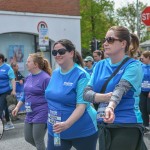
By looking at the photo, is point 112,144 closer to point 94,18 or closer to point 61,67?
point 61,67

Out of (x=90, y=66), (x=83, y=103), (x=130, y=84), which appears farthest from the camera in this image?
(x=90, y=66)

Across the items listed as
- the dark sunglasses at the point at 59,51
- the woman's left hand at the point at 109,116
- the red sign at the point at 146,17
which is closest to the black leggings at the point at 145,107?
the red sign at the point at 146,17

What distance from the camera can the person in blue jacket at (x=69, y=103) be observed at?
3.89 m

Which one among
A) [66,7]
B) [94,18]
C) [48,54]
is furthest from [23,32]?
[94,18]

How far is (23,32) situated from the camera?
18.9 m

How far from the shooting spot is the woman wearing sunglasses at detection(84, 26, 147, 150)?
3227mm

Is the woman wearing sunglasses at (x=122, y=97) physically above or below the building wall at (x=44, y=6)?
below

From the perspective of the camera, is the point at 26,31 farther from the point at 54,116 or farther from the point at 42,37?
the point at 54,116

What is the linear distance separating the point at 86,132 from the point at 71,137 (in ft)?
0.56

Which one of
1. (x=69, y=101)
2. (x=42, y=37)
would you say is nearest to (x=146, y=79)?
(x=69, y=101)

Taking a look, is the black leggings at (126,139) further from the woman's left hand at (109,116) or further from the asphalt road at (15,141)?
the asphalt road at (15,141)

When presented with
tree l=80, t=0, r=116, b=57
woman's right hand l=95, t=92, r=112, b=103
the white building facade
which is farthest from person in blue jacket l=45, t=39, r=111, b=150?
tree l=80, t=0, r=116, b=57

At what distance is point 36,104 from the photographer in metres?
5.23

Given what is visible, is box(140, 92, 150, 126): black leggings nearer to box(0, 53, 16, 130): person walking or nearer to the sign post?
box(0, 53, 16, 130): person walking
